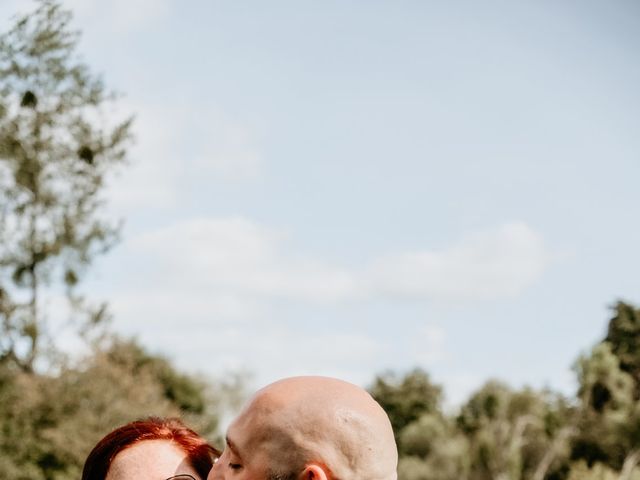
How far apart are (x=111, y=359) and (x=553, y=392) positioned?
21.1 metres

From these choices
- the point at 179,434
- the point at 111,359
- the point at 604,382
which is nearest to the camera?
the point at 179,434

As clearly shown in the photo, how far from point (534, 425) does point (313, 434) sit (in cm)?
4141

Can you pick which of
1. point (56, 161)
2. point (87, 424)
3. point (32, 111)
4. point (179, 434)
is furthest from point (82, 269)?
point (179, 434)

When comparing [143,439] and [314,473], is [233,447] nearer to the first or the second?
[314,473]

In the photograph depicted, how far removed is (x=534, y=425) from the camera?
4022 centimetres

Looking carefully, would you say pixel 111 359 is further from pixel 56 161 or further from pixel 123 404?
pixel 56 161

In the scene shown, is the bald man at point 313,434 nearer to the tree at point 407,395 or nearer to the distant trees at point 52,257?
the distant trees at point 52,257

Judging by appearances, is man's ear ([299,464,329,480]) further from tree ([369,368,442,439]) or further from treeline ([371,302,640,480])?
tree ([369,368,442,439])

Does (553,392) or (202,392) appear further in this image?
(202,392)

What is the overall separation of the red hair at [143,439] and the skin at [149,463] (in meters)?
0.02

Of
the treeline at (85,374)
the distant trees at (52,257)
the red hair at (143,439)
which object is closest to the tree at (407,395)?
the treeline at (85,374)

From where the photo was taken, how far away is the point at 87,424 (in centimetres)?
2811

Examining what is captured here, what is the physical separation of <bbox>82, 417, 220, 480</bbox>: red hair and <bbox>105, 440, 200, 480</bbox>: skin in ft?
0.05

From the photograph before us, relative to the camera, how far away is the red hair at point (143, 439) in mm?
2055
